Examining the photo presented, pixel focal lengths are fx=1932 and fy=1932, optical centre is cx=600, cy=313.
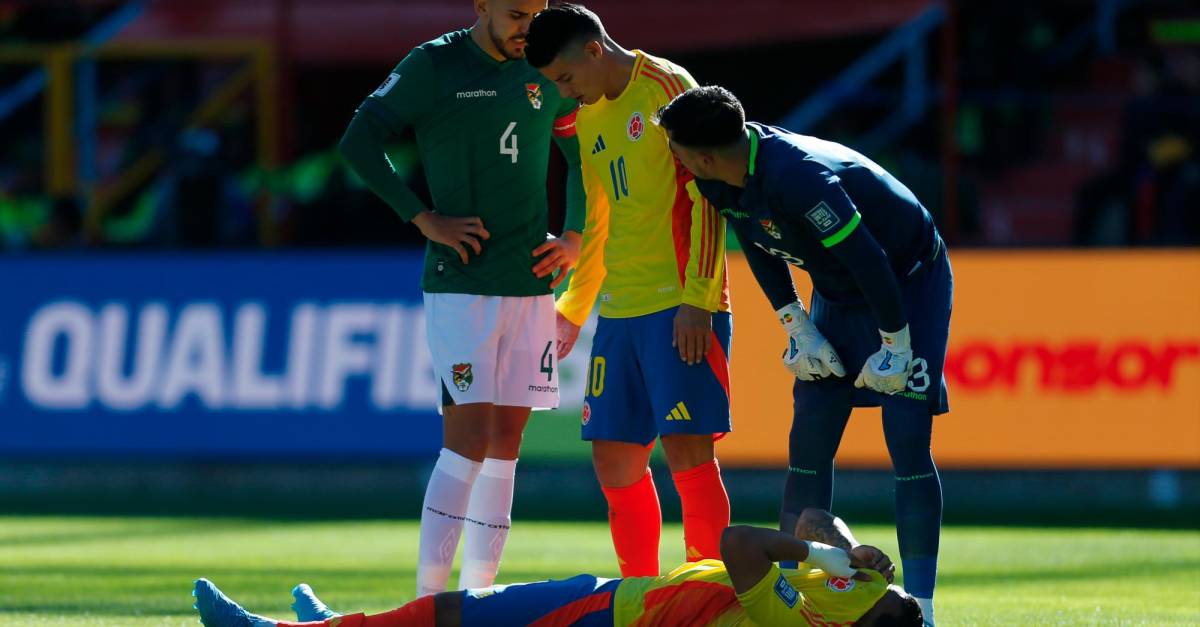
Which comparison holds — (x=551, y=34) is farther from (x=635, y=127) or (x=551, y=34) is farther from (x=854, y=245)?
(x=854, y=245)

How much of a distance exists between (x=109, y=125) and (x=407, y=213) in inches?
609

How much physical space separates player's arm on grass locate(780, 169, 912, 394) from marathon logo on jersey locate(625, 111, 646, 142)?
3.10 ft

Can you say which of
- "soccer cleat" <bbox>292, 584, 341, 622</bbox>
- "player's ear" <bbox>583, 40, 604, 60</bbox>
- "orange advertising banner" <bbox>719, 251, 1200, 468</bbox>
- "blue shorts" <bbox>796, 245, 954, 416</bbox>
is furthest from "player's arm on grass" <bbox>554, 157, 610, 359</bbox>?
"orange advertising banner" <bbox>719, 251, 1200, 468</bbox>

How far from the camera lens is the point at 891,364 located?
6.62 metres

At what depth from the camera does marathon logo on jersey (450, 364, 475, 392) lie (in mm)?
7258

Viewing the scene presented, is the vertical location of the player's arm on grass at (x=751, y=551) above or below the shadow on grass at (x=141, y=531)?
above

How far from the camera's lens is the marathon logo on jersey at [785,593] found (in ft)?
19.5

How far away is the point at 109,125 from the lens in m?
21.9

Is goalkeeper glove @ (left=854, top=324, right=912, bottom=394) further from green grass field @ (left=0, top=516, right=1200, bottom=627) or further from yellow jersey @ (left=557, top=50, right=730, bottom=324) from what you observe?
green grass field @ (left=0, top=516, right=1200, bottom=627)

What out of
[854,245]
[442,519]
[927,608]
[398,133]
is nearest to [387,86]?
[398,133]

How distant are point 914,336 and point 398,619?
83.6 inches

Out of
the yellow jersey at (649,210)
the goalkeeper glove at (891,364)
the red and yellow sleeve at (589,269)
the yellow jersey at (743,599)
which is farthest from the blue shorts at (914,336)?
the red and yellow sleeve at (589,269)

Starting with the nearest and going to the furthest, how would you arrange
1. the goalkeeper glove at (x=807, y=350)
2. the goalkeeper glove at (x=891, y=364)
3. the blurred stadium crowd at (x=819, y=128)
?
the goalkeeper glove at (x=891, y=364) → the goalkeeper glove at (x=807, y=350) → the blurred stadium crowd at (x=819, y=128)

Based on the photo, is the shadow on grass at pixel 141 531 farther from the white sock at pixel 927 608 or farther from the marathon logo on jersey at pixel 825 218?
the marathon logo on jersey at pixel 825 218
